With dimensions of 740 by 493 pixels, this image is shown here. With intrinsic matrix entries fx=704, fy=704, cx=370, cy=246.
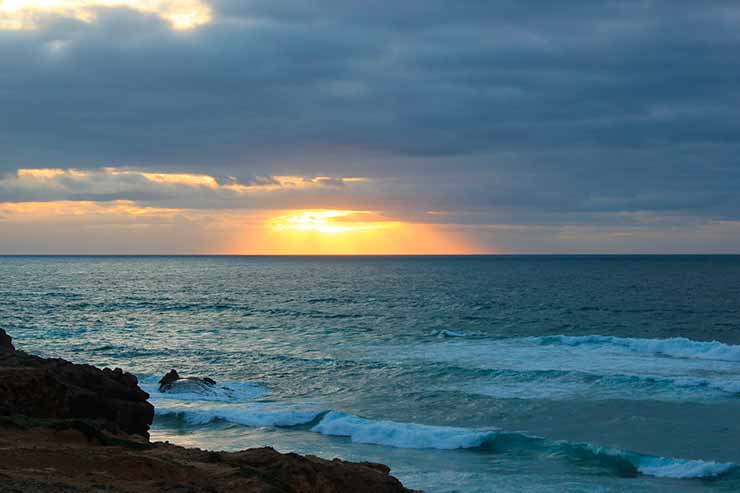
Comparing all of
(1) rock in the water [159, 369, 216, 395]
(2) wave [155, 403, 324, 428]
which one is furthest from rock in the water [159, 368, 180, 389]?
(2) wave [155, 403, 324, 428]

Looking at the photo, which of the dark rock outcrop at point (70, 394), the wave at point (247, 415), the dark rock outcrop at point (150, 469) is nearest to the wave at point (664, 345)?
the wave at point (247, 415)

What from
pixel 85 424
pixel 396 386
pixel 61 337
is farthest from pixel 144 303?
pixel 85 424

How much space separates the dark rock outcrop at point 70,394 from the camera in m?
18.6

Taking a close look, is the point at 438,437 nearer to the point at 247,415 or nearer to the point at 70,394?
the point at 247,415

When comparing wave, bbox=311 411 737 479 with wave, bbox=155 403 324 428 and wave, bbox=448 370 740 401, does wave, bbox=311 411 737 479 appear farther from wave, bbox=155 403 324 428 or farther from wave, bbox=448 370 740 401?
wave, bbox=448 370 740 401

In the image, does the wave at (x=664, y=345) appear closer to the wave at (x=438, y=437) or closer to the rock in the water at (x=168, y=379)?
the wave at (x=438, y=437)

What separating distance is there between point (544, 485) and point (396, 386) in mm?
14917

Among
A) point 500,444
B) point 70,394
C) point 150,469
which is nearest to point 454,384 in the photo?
point 500,444

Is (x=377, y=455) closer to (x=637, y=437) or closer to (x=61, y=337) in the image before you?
(x=637, y=437)

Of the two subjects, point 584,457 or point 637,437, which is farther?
point 637,437

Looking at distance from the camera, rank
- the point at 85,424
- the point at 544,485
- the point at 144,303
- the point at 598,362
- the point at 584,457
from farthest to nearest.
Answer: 1. the point at 144,303
2. the point at 598,362
3. the point at 584,457
4. the point at 544,485
5. the point at 85,424

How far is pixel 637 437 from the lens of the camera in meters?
26.4

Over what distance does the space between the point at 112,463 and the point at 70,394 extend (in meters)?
6.48

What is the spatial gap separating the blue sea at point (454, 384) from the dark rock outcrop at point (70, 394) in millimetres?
4028
